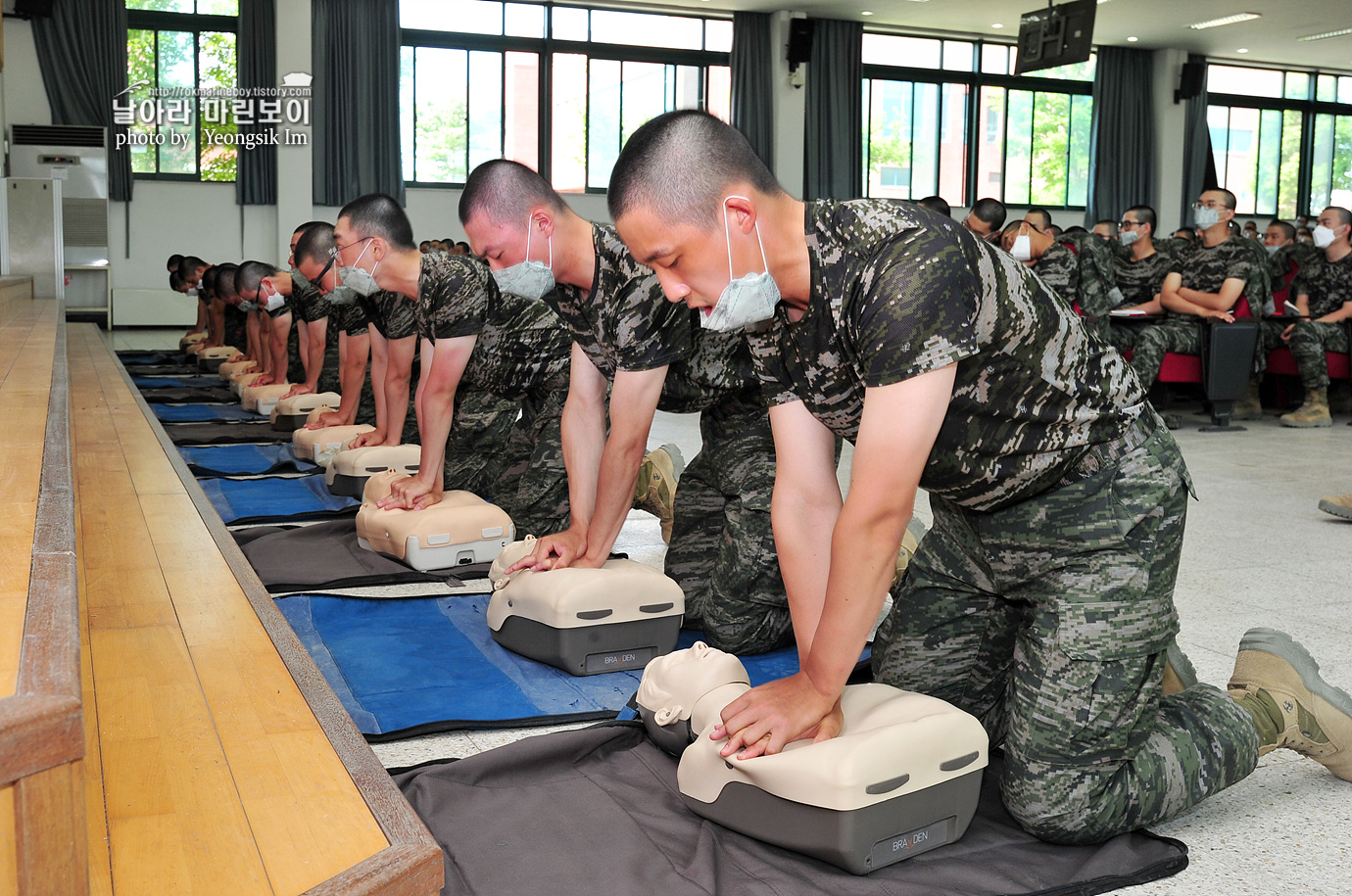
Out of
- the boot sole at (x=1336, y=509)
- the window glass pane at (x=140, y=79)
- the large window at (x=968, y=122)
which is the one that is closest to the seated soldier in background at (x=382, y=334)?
the boot sole at (x=1336, y=509)

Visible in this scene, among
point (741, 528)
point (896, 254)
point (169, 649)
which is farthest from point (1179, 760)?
point (169, 649)

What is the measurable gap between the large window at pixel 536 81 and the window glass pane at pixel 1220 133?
7.64 metres

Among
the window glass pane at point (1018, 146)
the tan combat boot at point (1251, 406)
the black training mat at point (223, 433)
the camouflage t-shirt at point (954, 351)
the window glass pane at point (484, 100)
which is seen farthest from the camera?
the window glass pane at point (1018, 146)

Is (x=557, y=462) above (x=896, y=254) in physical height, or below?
below

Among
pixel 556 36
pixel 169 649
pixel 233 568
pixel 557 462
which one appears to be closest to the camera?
pixel 169 649

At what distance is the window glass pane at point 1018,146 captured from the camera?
16062 mm

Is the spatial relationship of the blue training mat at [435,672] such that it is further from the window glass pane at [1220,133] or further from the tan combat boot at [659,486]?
the window glass pane at [1220,133]

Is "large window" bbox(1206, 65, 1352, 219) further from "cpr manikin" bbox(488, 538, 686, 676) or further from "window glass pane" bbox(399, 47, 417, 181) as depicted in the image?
"cpr manikin" bbox(488, 538, 686, 676)

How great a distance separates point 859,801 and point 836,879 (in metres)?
0.14

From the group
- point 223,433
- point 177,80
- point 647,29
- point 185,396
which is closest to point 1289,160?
point 647,29

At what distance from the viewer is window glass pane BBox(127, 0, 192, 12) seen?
12.7 meters

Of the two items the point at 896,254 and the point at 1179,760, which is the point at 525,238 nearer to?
the point at 896,254

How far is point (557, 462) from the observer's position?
11.9 ft

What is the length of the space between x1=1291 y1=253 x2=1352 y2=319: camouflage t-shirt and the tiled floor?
6.09 feet
